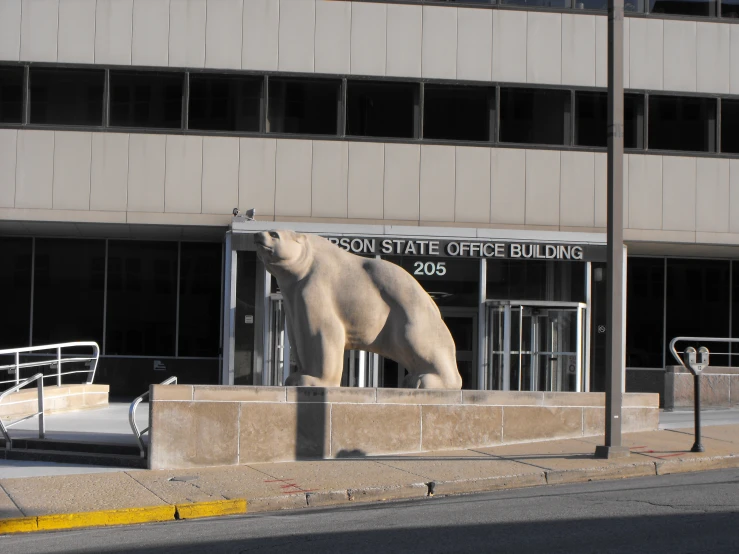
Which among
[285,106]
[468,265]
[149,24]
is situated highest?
[149,24]

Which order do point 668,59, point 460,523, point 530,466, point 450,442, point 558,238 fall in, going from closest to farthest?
point 460,523, point 530,466, point 450,442, point 558,238, point 668,59

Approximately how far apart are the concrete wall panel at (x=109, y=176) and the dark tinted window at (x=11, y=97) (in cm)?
170

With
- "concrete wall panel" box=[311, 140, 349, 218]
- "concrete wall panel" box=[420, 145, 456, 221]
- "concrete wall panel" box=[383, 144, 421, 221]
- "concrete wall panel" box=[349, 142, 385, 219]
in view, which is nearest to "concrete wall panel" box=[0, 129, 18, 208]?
"concrete wall panel" box=[311, 140, 349, 218]

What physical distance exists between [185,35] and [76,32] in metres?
2.20

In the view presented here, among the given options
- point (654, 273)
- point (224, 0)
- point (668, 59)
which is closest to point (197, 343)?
point (224, 0)

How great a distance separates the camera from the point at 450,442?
12.8 meters

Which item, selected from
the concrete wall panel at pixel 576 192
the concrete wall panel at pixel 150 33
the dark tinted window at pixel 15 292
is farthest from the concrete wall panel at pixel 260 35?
the dark tinted window at pixel 15 292

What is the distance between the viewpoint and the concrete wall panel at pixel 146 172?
67.7 feet

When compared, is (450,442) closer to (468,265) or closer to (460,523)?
(460,523)

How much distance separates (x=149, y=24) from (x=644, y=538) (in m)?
16.3

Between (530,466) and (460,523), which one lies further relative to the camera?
(530,466)

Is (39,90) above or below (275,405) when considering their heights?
above

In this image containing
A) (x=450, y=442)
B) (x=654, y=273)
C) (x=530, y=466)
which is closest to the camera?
(x=530, y=466)

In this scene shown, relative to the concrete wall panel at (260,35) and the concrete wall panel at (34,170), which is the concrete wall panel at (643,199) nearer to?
the concrete wall panel at (260,35)
